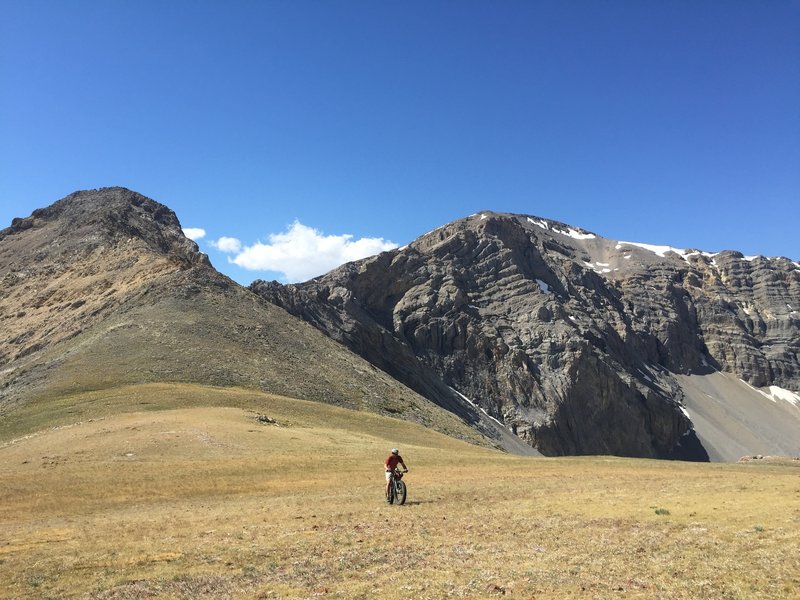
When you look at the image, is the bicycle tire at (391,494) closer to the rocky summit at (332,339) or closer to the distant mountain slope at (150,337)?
the rocky summit at (332,339)

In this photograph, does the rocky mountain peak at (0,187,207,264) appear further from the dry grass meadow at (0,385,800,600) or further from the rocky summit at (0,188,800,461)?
the dry grass meadow at (0,385,800,600)

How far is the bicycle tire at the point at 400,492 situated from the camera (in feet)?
71.4

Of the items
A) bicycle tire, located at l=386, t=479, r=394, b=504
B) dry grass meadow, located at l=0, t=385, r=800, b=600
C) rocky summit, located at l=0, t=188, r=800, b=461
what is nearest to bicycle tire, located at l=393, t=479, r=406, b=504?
bicycle tire, located at l=386, t=479, r=394, b=504

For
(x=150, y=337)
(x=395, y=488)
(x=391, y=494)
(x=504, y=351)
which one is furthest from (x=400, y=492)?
(x=504, y=351)

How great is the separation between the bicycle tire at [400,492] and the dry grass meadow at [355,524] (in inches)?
24.7

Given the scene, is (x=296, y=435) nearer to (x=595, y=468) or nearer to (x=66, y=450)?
(x=66, y=450)

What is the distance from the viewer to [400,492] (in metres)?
22.1

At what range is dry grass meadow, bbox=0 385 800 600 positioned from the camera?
1158 centimetres

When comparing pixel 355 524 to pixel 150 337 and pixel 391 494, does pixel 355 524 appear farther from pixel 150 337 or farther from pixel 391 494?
pixel 150 337

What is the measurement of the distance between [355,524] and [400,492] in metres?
4.42

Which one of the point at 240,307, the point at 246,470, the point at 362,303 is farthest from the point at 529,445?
the point at 246,470

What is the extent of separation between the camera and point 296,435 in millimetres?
42469

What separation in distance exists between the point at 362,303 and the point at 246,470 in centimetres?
14160

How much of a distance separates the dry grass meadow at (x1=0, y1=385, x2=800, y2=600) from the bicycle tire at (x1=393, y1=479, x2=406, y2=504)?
24.7 inches
